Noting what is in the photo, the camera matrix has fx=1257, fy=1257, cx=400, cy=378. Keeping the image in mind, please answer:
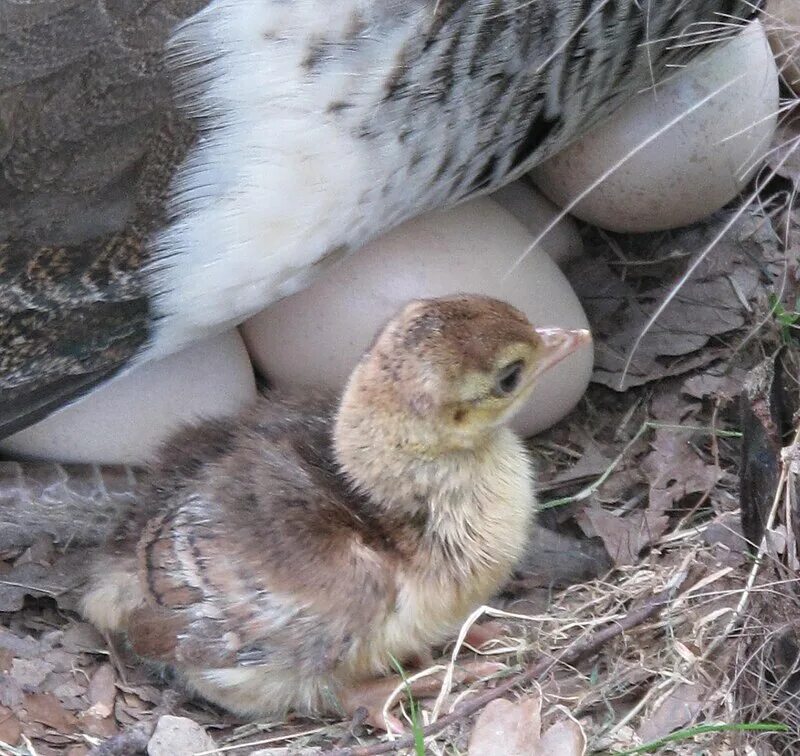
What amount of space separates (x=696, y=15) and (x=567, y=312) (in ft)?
1.71

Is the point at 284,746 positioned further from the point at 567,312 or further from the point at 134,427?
the point at 567,312

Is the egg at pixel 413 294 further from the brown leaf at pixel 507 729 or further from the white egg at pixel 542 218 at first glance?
the brown leaf at pixel 507 729

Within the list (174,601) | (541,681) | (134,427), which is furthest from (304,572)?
(134,427)

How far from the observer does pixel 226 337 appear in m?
2.11

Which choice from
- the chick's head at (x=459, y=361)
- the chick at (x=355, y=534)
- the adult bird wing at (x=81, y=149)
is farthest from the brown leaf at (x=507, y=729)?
the adult bird wing at (x=81, y=149)

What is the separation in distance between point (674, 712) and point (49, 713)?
34.6 inches

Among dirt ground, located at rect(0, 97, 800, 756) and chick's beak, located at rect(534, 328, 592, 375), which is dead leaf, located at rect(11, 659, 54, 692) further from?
chick's beak, located at rect(534, 328, 592, 375)

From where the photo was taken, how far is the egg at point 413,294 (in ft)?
6.70

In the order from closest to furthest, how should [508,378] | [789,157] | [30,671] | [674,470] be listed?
[508,378] < [30,671] < [674,470] < [789,157]

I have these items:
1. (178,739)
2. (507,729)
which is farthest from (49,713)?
(507,729)

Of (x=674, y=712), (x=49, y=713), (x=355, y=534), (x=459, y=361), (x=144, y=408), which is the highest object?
(x=459, y=361)

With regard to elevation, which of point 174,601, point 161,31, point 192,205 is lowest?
point 174,601

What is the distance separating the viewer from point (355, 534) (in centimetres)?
175

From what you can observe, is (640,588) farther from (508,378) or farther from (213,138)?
(213,138)
